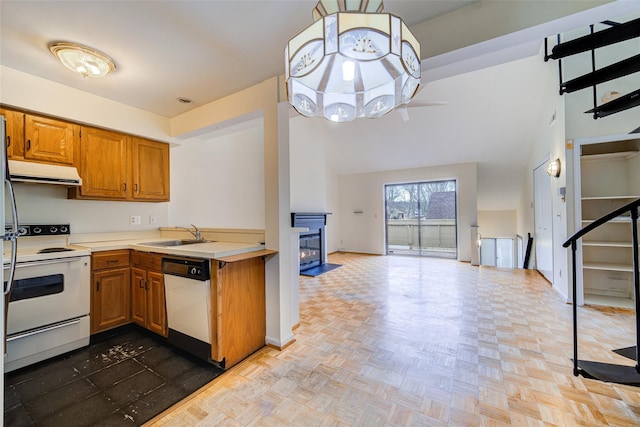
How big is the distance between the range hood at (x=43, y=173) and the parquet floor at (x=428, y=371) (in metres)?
2.26

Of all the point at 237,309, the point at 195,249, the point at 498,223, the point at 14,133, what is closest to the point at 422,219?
the point at 498,223

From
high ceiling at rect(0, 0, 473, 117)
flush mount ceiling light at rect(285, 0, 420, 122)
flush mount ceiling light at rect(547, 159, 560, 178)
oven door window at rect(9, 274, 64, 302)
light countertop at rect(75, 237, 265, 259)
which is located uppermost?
high ceiling at rect(0, 0, 473, 117)

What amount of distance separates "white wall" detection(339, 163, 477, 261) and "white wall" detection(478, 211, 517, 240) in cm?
242

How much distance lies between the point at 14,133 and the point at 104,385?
231 centimetres

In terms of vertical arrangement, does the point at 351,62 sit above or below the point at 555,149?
below

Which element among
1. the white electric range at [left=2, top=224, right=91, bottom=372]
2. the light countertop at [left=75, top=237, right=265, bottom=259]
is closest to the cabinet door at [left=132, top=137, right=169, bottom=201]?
the light countertop at [left=75, top=237, right=265, bottom=259]

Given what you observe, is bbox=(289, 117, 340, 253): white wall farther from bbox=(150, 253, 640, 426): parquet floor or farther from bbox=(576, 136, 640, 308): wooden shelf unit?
bbox=(576, 136, 640, 308): wooden shelf unit

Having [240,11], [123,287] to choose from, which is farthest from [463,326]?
[123,287]

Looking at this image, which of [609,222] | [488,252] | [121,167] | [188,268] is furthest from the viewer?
[488,252]

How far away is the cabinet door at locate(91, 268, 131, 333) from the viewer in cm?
243

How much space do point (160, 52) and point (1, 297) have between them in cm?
187

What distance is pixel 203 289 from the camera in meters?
1.98

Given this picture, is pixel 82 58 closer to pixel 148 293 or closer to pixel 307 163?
pixel 148 293

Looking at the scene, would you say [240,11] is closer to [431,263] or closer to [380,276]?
[380,276]
